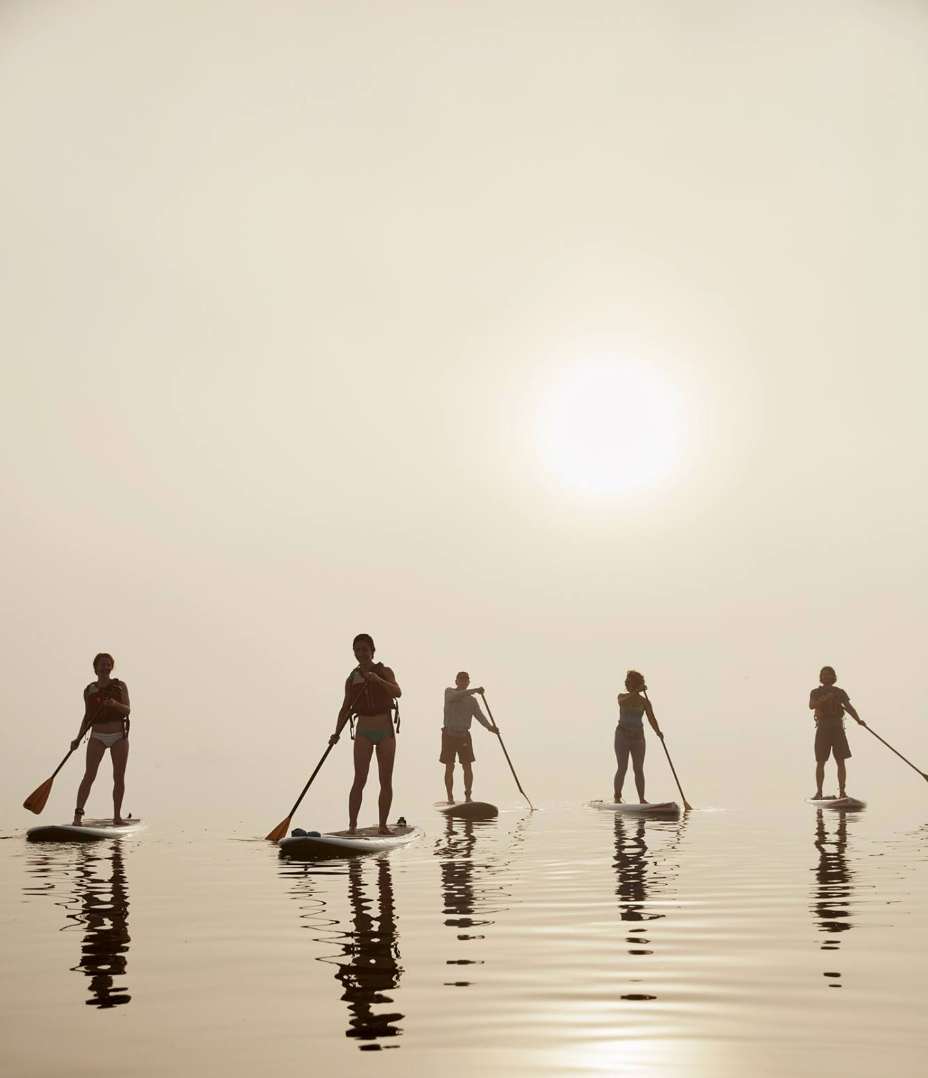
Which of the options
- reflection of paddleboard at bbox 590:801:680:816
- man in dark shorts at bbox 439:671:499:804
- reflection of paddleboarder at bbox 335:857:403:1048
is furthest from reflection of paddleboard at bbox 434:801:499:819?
reflection of paddleboarder at bbox 335:857:403:1048

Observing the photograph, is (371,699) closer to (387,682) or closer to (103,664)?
(387,682)

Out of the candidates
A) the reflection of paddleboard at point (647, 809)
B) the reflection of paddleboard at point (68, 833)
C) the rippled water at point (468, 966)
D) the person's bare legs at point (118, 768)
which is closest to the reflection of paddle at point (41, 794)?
the person's bare legs at point (118, 768)

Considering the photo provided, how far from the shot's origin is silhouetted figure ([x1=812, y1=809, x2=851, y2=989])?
807cm

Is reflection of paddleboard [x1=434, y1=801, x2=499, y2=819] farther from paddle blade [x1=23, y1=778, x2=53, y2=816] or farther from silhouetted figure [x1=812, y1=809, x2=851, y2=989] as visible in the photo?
paddle blade [x1=23, y1=778, x2=53, y2=816]

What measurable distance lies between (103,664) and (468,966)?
35.1 feet

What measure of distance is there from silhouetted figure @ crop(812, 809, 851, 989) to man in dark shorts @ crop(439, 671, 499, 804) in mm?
7075

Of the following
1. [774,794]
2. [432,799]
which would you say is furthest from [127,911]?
[774,794]

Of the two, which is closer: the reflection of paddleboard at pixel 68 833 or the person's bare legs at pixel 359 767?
the person's bare legs at pixel 359 767

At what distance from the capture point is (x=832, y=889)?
34.9 ft

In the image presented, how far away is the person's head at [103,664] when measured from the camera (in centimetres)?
1645

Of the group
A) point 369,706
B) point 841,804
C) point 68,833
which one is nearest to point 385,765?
point 369,706

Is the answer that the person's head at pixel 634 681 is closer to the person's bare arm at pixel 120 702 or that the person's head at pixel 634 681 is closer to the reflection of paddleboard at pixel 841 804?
the reflection of paddleboard at pixel 841 804

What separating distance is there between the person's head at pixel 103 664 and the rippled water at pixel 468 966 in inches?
149

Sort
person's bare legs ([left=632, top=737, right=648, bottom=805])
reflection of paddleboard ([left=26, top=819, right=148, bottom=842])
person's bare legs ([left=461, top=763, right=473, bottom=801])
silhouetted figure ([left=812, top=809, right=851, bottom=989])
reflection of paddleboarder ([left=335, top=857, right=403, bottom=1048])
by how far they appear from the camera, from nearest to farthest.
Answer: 1. reflection of paddleboarder ([left=335, top=857, right=403, bottom=1048])
2. silhouetted figure ([left=812, top=809, right=851, bottom=989])
3. reflection of paddleboard ([left=26, top=819, right=148, bottom=842])
4. person's bare legs ([left=632, top=737, right=648, bottom=805])
5. person's bare legs ([left=461, top=763, right=473, bottom=801])
